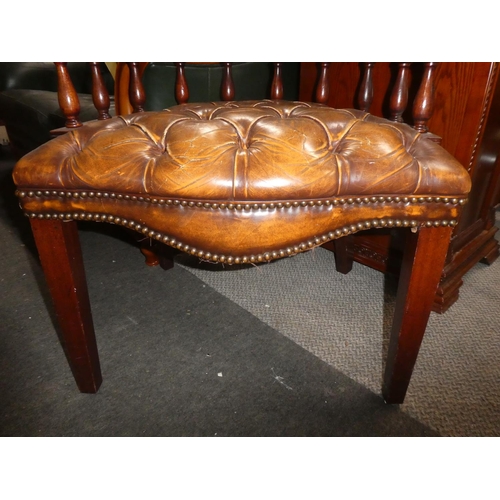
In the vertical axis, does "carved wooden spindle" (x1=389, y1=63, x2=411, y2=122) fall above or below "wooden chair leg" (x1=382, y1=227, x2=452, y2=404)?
above

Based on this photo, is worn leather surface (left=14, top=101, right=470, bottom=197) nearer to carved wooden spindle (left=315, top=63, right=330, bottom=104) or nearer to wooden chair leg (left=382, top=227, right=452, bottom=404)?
wooden chair leg (left=382, top=227, right=452, bottom=404)

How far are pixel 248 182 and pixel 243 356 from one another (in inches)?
19.2

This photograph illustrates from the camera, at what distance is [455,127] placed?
2.93 feet

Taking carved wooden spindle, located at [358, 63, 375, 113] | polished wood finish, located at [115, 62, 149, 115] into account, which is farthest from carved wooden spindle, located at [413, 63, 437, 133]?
polished wood finish, located at [115, 62, 149, 115]

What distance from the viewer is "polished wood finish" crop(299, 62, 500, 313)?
84 cm

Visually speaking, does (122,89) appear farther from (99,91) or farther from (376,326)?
(376,326)

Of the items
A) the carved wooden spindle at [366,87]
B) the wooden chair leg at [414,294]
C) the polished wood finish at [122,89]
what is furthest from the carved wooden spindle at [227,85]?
the wooden chair leg at [414,294]

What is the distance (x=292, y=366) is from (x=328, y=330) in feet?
0.52

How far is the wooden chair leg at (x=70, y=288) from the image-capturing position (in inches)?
24.1

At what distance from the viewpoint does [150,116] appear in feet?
2.02

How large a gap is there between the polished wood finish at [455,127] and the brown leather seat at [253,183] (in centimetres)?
18

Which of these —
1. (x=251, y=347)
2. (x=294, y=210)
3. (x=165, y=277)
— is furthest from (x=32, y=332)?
(x=294, y=210)

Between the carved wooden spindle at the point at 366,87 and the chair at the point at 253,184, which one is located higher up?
the carved wooden spindle at the point at 366,87

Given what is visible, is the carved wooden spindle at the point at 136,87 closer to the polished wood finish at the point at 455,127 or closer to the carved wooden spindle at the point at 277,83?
the carved wooden spindle at the point at 277,83
